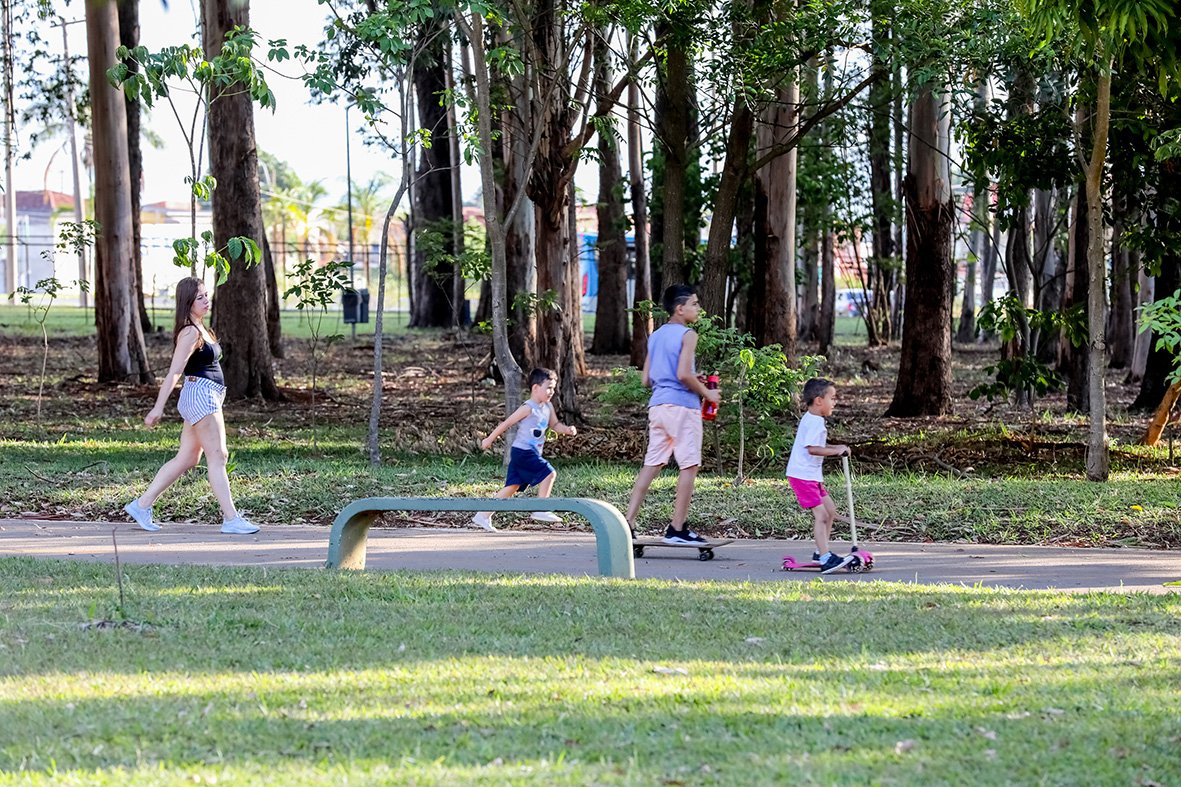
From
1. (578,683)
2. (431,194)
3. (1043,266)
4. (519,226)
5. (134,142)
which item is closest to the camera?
(578,683)

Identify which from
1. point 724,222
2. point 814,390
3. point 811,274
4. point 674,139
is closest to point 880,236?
point 811,274

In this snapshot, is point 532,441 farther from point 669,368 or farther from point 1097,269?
point 1097,269

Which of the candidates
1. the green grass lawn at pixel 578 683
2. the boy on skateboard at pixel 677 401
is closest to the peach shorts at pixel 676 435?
the boy on skateboard at pixel 677 401

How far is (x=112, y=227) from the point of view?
853 inches

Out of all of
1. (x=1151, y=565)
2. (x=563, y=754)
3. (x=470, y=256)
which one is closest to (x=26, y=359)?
(x=470, y=256)

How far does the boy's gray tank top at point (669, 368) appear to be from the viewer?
9.33 m

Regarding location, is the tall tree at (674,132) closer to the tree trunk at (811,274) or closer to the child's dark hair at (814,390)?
the child's dark hair at (814,390)

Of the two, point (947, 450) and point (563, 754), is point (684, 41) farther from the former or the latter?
point (563, 754)

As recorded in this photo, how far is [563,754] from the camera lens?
14.3 ft

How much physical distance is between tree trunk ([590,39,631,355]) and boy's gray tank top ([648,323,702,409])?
19096 millimetres

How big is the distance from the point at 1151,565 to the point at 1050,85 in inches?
327

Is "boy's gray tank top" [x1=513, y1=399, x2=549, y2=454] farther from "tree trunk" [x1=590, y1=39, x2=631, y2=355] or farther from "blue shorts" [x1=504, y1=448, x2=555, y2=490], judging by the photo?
"tree trunk" [x1=590, y1=39, x2=631, y2=355]

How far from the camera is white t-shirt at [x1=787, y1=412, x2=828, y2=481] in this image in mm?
8656

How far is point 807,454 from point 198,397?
160 inches
